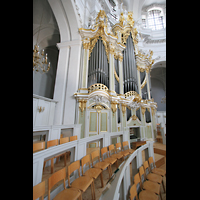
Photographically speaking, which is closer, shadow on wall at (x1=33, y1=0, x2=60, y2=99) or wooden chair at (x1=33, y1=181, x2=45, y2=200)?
wooden chair at (x1=33, y1=181, x2=45, y2=200)

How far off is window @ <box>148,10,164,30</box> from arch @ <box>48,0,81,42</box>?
34.8ft

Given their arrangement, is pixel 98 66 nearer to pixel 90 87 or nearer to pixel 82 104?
pixel 90 87

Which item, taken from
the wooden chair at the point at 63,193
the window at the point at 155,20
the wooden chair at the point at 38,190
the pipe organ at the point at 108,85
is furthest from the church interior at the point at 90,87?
the window at the point at 155,20

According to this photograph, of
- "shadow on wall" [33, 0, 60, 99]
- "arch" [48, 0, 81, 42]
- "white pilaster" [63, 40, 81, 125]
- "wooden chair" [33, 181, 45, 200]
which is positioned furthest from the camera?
"shadow on wall" [33, 0, 60, 99]

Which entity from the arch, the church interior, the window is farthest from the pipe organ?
the window

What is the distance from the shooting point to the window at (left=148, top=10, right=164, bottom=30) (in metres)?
11.7

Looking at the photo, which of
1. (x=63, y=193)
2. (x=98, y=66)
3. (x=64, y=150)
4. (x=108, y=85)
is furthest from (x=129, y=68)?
(x=63, y=193)

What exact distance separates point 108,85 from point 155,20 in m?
12.3

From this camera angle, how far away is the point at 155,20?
11820 millimetres

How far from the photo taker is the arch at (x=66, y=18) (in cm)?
Result: 466

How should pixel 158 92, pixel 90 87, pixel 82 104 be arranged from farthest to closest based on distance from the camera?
pixel 158 92 → pixel 90 87 → pixel 82 104

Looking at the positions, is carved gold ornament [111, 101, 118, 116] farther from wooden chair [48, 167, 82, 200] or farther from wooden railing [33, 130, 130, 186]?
wooden chair [48, 167, 82, 200]
